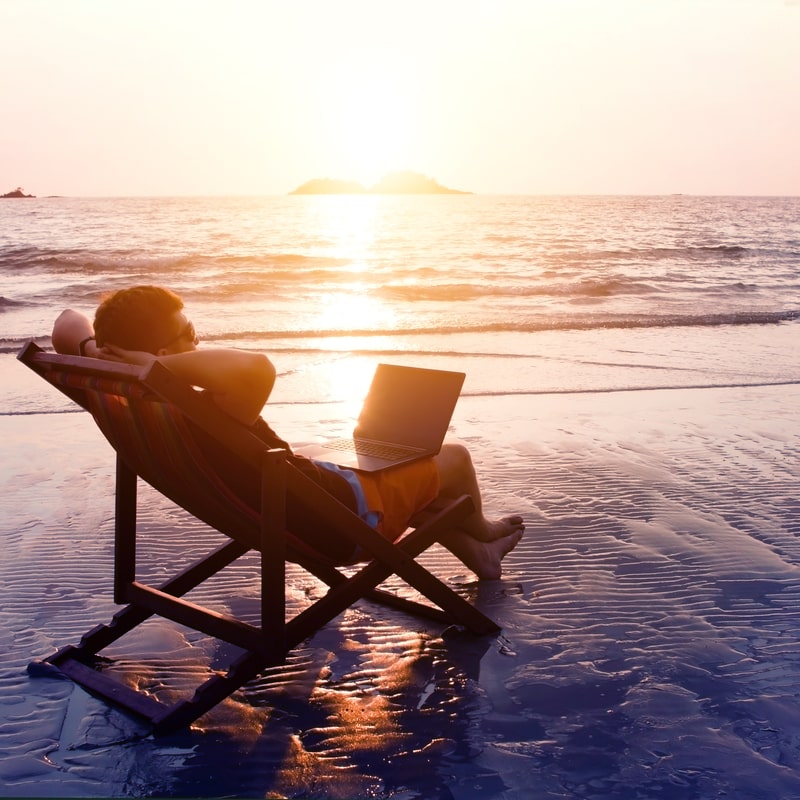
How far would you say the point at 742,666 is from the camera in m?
3.65

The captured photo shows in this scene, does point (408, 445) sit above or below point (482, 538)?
above

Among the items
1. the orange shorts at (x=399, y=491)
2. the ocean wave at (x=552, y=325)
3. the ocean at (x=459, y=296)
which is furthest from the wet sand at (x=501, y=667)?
the ocean wave at (x=552, y=325)

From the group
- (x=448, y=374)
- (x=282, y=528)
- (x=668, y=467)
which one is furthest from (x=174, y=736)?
(x=668, y=467)

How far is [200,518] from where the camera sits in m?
3.36

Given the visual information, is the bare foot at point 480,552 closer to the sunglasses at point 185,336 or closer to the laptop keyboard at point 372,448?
the laptop keyboard at point 372,448

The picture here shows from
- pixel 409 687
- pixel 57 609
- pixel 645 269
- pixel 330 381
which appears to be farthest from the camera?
pixel 645 269

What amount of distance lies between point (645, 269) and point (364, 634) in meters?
26.7

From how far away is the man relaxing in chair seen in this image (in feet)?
9.66

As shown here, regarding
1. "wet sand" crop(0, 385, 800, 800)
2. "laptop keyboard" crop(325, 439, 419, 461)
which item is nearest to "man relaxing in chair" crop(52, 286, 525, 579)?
"laptop keyboard" crop(325, 439, 419, 461)

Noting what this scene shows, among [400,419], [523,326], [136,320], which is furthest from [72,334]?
[523,326]

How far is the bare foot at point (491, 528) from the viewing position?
14.4 ft

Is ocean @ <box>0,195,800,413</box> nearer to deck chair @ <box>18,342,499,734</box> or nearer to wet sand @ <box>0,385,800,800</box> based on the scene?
wet sand @ <box>0,385,800,800</box>

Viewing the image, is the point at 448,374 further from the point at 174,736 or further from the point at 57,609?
the point at 57,609

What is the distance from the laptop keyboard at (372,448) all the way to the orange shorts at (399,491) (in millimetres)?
92
